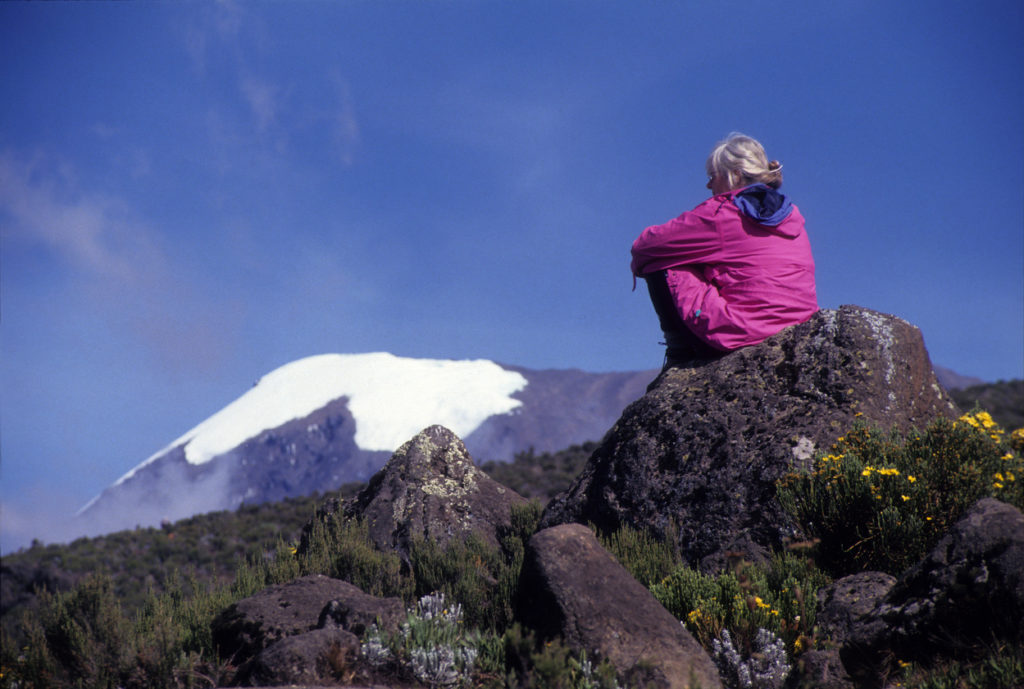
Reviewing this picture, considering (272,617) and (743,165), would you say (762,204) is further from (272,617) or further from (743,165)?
(272,617)

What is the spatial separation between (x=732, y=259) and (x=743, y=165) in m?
0.76

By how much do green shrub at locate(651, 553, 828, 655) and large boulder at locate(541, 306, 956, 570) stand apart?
1.21ft

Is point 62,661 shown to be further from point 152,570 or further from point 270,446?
point 270,446

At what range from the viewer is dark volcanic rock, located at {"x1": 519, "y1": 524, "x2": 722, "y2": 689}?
3.83 meters

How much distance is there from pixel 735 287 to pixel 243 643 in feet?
13.8

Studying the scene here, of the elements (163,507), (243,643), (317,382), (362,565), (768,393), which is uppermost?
(317,382)

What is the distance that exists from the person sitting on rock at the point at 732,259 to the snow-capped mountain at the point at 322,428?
79.1 m

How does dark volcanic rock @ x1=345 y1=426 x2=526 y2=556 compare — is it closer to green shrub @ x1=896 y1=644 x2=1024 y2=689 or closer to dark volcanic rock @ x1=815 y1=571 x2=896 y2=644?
dark volcanic rock @ x1=815 y1=571 x2=896 y2=644

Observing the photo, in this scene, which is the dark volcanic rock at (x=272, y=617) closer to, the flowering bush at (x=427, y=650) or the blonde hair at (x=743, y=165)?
the flowering bush at (x=427, y=650)

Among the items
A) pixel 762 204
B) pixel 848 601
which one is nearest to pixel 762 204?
pixel 762 204

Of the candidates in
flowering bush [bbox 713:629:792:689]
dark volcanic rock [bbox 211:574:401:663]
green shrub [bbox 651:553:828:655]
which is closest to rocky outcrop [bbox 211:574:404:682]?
dark volcanic rock [bbox 211:574:401:663]

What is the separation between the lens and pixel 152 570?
25.9 m

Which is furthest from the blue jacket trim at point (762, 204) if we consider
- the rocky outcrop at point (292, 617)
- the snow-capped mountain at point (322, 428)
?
the snow-capped mountain at point (322, 428)

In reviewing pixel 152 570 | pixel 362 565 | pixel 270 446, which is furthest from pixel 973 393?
pixel 270 446
